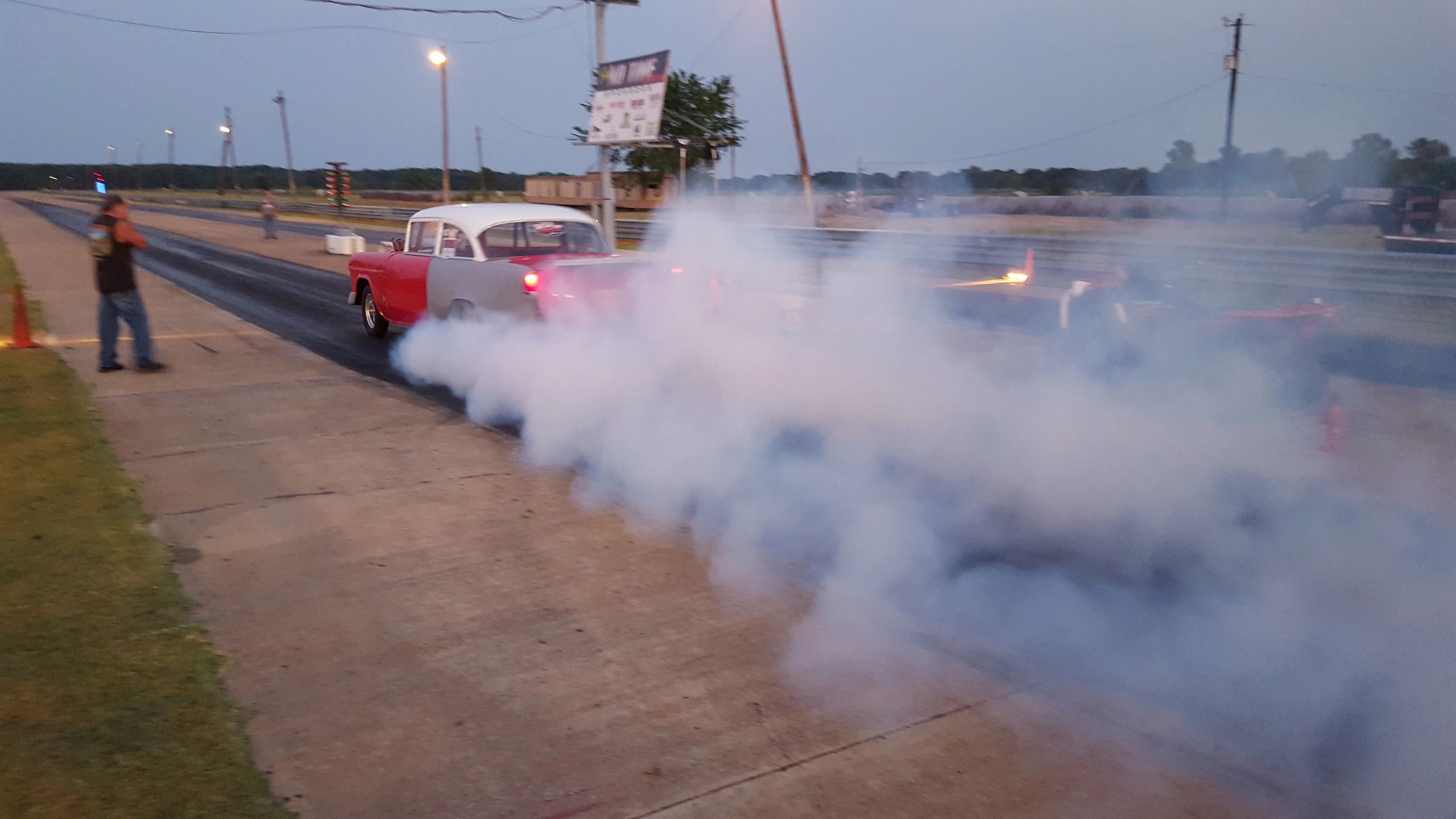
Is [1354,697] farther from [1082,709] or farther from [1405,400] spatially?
[1405,400]

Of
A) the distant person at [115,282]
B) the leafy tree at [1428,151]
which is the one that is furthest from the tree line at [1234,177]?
the distant person at [115,282]

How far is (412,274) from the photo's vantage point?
10.6 m

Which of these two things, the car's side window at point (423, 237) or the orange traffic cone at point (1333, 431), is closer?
the orange traffic cone at point (1333, 431)

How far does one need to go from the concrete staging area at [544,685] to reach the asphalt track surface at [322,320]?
324 centimetres

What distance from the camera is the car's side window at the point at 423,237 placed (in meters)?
10.5

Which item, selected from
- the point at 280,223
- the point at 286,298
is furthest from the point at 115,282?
the point at 280,223

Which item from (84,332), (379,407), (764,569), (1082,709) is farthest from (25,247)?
(1082,709)

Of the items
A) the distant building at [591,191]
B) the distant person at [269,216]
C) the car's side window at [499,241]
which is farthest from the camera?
the distant building at [591,191]

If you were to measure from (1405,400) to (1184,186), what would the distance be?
11.7 ft

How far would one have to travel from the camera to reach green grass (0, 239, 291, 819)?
115 inches

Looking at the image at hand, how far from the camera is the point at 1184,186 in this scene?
7434mm

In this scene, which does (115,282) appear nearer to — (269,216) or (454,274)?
(454,274)

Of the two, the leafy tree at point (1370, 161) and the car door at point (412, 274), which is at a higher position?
the leafy tree at point (1370, 161)

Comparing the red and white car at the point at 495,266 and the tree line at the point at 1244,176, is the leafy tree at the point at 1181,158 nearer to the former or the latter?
the tree line at the point at 1244,176
